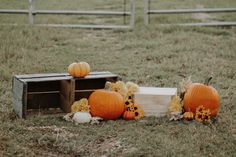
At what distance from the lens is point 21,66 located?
9531 millimetres

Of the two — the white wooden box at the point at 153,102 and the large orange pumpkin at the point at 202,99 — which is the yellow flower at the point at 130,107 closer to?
the white wooden box at the point at 153,102

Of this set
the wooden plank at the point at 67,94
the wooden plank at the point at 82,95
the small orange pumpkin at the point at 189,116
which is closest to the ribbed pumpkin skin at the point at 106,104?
the wooden plank at the point at 67,94

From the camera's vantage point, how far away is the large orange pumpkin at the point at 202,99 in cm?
645

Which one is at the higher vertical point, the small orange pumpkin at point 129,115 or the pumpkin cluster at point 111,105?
the pumpkin cluster at point 111,105

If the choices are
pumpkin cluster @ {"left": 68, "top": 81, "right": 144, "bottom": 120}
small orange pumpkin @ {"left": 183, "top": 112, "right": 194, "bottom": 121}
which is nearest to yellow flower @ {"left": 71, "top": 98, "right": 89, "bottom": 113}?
pumpkin cluster @ {"left": 68, "top": 81, "right": 144, "bottom": 120}

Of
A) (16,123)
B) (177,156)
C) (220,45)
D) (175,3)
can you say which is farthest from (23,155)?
(175,3)

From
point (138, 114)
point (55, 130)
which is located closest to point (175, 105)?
point (138, 114)

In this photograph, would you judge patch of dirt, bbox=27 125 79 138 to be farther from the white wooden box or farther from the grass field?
the white wooden box

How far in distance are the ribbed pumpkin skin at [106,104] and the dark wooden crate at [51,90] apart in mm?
270

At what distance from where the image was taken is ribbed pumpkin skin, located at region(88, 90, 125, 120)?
6434 mm

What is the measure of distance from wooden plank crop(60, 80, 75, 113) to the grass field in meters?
0.25

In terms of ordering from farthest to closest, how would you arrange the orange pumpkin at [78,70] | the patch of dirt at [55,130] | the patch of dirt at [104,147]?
the orange pumpkin at [78,70], the patch of dirt at [55,130], the patch of dirt at [104,147]

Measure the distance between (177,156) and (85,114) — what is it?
5.25 feet

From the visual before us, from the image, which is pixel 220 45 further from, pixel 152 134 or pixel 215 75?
pixel 152 134
